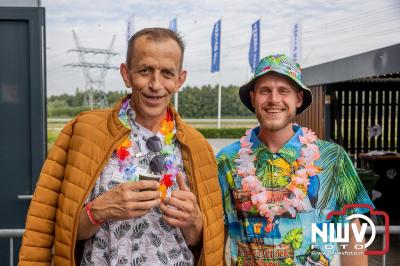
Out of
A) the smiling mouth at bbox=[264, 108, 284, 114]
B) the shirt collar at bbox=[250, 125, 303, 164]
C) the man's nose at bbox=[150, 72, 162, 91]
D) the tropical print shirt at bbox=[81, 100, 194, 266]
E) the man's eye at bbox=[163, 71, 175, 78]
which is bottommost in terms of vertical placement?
the tropical print shirt at bbox=[81, 100, 194, 266]

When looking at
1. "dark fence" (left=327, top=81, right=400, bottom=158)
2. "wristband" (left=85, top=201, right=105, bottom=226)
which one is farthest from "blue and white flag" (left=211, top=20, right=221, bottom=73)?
"wristband" (left=85, top=201, right=105, bottom=226)

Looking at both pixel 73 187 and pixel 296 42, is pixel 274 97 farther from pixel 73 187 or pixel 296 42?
pixel 296 42

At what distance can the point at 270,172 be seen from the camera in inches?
84.8

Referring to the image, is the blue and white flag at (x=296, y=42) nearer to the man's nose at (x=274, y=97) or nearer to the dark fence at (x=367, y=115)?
the dark fence at (x=367, y=115)

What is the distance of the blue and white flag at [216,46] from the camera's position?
22.1 metres

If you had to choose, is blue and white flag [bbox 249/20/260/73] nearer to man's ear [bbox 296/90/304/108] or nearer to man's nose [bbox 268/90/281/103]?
man's ear [bbox 296/90/304/108]

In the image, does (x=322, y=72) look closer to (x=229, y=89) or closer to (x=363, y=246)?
(x=363, y=246)

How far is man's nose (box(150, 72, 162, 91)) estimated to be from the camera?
1.76m

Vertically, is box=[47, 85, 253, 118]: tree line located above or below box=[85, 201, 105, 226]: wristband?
above

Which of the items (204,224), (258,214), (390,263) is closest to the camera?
(204,224)

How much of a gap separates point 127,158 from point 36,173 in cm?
249

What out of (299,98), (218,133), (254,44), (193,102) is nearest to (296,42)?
(254,44)

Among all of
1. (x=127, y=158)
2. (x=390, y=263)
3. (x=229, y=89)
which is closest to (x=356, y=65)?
(x=390, y=263)

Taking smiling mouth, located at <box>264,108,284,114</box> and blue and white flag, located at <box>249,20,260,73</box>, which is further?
blue and white flag, located at <box>249,20,260,73</box>
